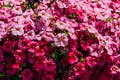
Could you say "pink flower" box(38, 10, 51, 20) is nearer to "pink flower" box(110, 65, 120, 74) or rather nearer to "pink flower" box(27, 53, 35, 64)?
"pink flower" box(27, 53, 35, 64)

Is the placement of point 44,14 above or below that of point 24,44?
above

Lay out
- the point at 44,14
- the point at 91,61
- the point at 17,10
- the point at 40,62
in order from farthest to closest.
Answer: the point at 17,10 < the point at 44,14 < the point at 91,61 < the point at 40,62

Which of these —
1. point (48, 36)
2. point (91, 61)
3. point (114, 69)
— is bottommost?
point (114, 69)

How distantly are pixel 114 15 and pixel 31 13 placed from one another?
2.50 feet

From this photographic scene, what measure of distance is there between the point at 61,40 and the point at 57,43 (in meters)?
0.04

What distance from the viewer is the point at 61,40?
3705 millimetres

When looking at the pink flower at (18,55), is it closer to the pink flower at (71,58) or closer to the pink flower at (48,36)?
the pink flower at (48,36)

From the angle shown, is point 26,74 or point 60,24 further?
point 60,24

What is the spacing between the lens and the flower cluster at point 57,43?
3.71 meters

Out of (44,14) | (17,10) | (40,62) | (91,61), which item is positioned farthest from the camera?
(17,10)

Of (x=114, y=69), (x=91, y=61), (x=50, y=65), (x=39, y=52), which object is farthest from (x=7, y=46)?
(x=114, y=69)

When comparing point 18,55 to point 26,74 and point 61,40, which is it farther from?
point 61,40

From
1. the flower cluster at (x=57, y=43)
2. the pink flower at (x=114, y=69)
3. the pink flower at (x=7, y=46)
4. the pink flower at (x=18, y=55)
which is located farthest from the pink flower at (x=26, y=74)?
the pink flower at (x=114, y=69)

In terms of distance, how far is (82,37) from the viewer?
12.7 ft
